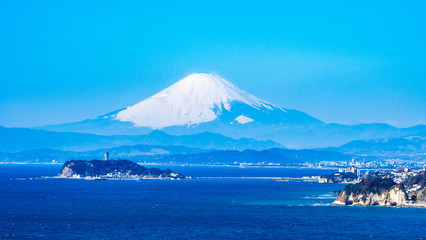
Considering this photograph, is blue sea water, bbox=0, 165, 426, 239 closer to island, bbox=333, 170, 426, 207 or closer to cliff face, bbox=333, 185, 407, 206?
cliff face, bbox=333, 185, 407, 206

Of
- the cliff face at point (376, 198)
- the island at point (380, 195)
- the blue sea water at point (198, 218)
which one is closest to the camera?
the blue sea water at point (198, 218)

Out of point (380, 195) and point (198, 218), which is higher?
point (380, 195)

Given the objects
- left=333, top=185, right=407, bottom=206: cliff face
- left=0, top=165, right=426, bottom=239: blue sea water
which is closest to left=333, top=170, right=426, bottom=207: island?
left=333, top=185, right=407, bottom=206: cliff face

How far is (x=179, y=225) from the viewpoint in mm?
80000

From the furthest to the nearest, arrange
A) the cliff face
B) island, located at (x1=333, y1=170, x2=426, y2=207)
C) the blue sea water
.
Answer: island, located at (x1=333, y1=170, x2=426, y2=207)
the cliff face
the blue sea water

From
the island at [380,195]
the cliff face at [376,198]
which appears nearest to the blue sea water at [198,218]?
the cliff face at [376,198]

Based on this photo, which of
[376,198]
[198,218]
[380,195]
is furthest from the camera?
[376,198]

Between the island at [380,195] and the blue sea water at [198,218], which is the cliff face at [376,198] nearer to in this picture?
the island at [380,195]

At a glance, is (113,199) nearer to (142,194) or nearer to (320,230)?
(142,194)

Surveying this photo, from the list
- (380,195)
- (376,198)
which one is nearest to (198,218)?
(376,198)

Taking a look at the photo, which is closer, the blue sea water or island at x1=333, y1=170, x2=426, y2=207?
the blue sea water

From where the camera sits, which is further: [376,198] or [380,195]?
[376,198]

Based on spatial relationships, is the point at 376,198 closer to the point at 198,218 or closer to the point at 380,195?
the point at 380,195

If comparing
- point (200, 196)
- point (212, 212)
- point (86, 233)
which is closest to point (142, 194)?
point (200, 196)
